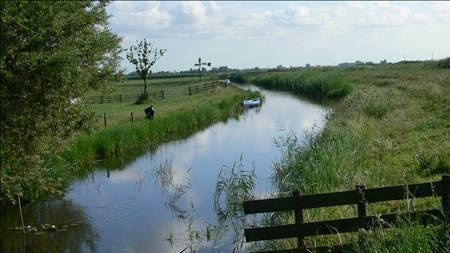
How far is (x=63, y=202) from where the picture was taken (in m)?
14.0

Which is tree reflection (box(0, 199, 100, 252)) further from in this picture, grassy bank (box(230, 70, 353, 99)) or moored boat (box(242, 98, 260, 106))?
grassy bank (box(230, 70, 353, 99))

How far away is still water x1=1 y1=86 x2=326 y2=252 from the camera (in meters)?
10.7

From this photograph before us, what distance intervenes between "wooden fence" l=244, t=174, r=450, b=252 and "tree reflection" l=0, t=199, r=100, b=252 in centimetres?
521

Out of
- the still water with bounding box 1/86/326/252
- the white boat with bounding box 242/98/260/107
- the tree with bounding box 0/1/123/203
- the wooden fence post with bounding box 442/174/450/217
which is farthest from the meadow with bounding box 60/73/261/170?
the wooden fence post with bounding box 442/174/450/217

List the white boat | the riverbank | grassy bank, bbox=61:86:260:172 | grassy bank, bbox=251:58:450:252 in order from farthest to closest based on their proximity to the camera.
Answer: the white boat, grassy bank, bbox=61:86:260:172, the riverbank, grassy bank, bbox=251:58:450:252

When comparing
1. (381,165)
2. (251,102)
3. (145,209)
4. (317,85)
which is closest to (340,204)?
(381,165)

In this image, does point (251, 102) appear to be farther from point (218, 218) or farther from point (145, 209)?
point (218, 218)

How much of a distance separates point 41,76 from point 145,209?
5277 millimetres

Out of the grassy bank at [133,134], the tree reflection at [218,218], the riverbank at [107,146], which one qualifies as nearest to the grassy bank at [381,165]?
the tree reflection at [218,218]

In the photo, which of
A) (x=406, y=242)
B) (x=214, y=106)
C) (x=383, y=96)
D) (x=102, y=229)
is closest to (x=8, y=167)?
(x=102, y=229)

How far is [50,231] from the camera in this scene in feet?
37.7

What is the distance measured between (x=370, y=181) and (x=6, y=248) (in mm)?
7525

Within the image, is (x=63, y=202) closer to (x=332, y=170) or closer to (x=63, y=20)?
(x=63, y=20)

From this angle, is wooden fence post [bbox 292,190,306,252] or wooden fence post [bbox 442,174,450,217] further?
wooden fence post [bbox 292,190,306,252]
